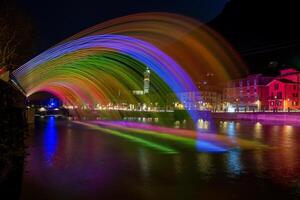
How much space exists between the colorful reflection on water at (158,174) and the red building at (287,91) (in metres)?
78.8

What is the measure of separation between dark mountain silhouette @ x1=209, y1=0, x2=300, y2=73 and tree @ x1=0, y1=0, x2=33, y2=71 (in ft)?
366

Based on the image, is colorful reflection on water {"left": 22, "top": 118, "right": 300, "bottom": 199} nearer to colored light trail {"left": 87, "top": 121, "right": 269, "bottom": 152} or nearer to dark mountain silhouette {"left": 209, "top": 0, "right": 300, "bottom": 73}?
colored light trail {"left": 87, "top": 121, "right": 269, "bottom": 152}

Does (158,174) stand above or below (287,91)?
below

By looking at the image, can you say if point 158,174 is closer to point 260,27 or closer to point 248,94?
point 248,94

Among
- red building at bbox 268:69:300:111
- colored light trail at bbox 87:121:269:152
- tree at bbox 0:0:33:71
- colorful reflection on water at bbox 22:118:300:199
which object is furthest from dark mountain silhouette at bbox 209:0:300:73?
colorful reflection on water at bbox 22:118:300:199

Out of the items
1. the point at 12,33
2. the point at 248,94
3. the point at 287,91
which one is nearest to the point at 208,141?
the point at 12,33

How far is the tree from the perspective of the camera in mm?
30014

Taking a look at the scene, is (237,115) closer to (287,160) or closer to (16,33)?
(16,33)

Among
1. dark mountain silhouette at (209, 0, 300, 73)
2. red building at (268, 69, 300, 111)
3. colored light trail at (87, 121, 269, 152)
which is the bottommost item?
colored light trail at (87, 121, 269, 152)

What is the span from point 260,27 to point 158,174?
540ft

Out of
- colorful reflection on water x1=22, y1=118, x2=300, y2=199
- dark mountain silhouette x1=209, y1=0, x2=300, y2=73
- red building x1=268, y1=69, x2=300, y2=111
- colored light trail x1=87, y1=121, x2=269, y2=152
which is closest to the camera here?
colorful reflection on water x1=22, y1=118, x2=300, y2=199

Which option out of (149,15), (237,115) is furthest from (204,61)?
(149,15)

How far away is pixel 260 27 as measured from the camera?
166m

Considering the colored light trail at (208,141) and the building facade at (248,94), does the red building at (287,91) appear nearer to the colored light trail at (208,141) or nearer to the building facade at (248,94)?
the building facade at (248,94)
